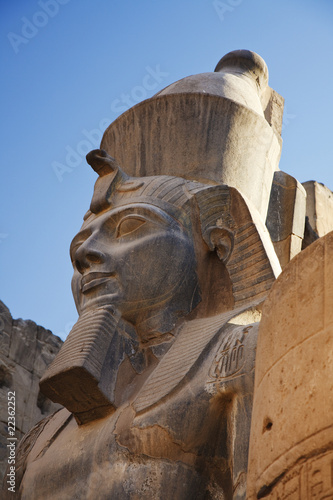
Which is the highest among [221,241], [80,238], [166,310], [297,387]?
[80,238]

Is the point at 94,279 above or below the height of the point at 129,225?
below

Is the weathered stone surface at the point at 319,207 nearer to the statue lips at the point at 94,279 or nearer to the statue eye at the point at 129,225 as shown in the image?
the statue eye at the point at 129,225

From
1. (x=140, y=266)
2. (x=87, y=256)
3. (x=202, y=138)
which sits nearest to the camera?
(x=140, y=266)

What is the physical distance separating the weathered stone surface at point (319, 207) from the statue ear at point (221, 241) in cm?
192

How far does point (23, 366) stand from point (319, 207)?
9.03ft

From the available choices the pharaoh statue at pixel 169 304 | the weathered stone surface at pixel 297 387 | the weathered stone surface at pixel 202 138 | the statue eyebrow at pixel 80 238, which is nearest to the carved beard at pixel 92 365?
the pharaoh statue at pixel 169 304

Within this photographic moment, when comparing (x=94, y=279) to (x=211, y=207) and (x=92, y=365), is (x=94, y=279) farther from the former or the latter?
(x=211, y=207)

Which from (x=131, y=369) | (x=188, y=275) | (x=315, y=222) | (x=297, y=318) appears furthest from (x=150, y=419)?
(x=315, y=222)

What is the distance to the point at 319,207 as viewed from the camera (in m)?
7.32

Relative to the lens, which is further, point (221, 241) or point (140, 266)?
point (221, 241)

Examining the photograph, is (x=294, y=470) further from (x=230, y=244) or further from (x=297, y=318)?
(x=230, y=244)

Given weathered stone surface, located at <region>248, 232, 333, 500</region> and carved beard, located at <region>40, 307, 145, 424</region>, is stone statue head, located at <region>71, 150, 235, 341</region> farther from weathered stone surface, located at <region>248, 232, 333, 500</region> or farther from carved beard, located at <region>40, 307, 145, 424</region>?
weathered stone surface, located at <region>248, 232, 333, 500</region>

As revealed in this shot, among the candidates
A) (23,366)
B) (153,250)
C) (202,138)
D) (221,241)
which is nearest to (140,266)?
(153,250)

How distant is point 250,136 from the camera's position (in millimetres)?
5969
